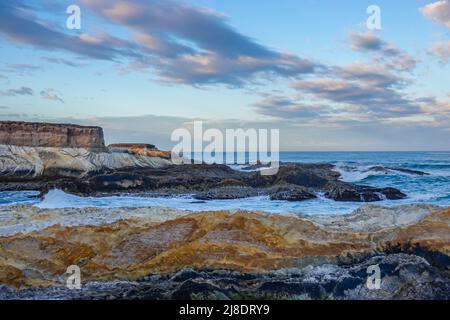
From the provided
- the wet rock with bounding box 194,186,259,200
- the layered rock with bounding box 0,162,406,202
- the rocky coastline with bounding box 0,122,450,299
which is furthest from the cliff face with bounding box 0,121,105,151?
the rocky coastline with bounding box 0,122,450,299

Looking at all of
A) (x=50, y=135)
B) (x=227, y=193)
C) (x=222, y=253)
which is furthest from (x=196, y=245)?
(x=50, y=135)

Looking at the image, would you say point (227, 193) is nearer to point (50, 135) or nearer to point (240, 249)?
point (240, 249)

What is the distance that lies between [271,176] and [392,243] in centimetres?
912

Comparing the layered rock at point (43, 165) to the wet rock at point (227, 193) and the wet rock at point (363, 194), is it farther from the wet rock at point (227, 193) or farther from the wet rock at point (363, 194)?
the wet rock at point (363, 194)

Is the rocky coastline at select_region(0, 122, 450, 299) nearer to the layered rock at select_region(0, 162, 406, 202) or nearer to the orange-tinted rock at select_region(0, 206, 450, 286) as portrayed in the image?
the orange-tinted rock at select_region(0, 206, 450, 286)

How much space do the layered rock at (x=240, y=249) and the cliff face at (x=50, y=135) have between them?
58.9 feet

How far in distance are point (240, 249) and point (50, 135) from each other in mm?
21450

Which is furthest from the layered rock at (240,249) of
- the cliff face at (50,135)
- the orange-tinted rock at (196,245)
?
the cliff face at (50,135)

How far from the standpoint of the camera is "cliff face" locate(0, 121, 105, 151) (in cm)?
2408

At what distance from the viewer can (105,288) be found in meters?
6.16

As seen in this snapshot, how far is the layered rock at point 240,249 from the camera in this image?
20.3 ft

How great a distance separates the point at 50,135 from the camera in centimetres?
2538

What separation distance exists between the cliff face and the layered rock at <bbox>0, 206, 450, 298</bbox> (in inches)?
707
